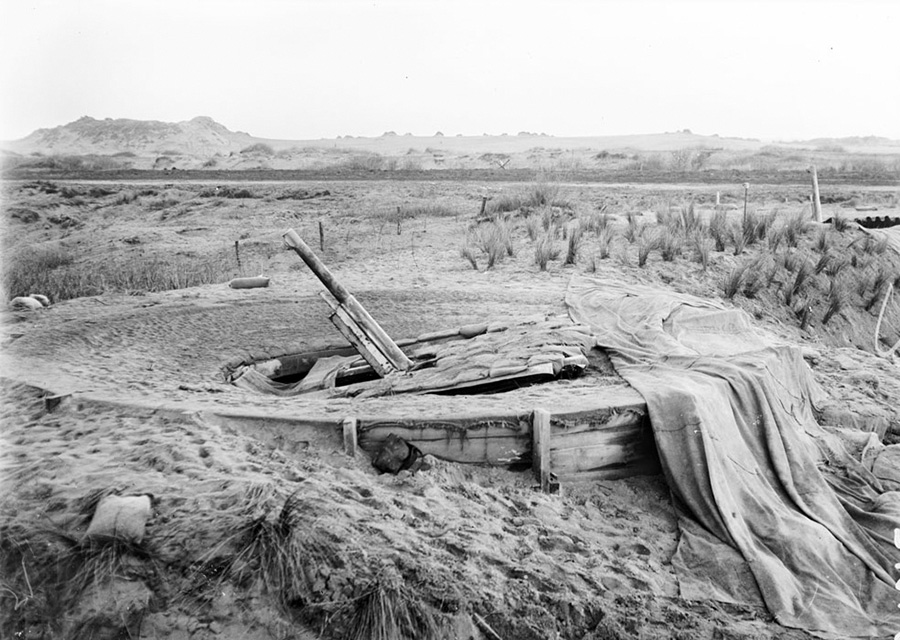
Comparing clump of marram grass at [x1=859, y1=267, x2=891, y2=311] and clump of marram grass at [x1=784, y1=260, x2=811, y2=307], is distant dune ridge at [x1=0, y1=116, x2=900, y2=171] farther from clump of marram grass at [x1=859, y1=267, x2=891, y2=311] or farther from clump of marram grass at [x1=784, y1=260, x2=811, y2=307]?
clump of marram grass at [x1=859, y1=267, x2=891, y2=311]

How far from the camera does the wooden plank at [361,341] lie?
6039 mm

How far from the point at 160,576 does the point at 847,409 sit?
18.6ft

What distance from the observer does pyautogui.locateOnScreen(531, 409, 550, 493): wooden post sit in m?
4.35

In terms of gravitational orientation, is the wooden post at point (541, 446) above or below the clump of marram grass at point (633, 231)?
below

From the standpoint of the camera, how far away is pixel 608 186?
17.6m

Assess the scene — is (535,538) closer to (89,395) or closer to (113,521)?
(113,521)

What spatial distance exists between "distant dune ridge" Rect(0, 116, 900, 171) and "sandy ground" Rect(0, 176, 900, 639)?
6539mm

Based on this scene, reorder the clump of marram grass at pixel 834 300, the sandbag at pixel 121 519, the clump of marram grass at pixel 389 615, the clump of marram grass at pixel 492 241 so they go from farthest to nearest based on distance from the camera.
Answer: the clump of marram grass at pixel 492 241 < the clump of marram grass at pixel 834 300 < the sandbag at pixel 121 519 < the clump of marram grass at pixel 389 615

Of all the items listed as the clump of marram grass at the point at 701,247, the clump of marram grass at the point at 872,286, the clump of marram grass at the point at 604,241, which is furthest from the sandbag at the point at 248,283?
the clump of marram grass at the point at 872,286

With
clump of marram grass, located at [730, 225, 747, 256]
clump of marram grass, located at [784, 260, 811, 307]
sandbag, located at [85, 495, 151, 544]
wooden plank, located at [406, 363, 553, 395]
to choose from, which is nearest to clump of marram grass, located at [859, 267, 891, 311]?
clump of marram grass, located at [784, 260, 811, 307]

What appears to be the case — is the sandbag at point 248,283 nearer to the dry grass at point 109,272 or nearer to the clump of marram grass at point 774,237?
the dry grass at point 109,272

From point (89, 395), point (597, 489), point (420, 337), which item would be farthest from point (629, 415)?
point (89, 395)

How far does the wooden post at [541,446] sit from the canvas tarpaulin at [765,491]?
721mm

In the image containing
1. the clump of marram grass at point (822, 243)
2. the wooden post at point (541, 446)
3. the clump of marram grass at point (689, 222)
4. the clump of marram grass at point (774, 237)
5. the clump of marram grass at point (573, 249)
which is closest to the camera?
the wooden post at point (541, 446)
